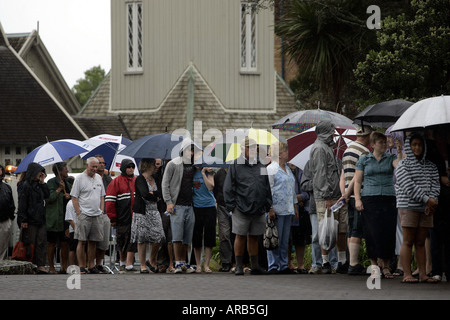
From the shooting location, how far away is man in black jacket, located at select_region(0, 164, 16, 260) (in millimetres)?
18297

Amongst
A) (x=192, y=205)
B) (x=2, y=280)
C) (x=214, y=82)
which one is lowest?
(x=2, y=280)

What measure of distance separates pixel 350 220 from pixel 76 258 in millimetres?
5950

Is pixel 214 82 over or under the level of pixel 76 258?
over

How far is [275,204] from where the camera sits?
50.3 ft

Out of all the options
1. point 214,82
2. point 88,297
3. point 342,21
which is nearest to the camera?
point 88,297

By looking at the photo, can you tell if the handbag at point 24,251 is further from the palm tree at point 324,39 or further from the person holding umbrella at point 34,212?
the palm tree at point 324,39

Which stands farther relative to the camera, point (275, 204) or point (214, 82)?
point (214, 82)

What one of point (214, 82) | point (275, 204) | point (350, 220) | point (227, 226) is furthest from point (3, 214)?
point (214, 82)

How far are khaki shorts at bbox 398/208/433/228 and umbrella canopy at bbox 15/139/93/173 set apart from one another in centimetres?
757

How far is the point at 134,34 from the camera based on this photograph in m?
37.2

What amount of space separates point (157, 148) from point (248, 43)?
20.6 m

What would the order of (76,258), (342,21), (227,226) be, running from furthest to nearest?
(342,21) → (76,258) → (227,226)

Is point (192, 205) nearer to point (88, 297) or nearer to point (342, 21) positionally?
point (88, 297)

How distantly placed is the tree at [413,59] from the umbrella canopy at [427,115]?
7468 mm
